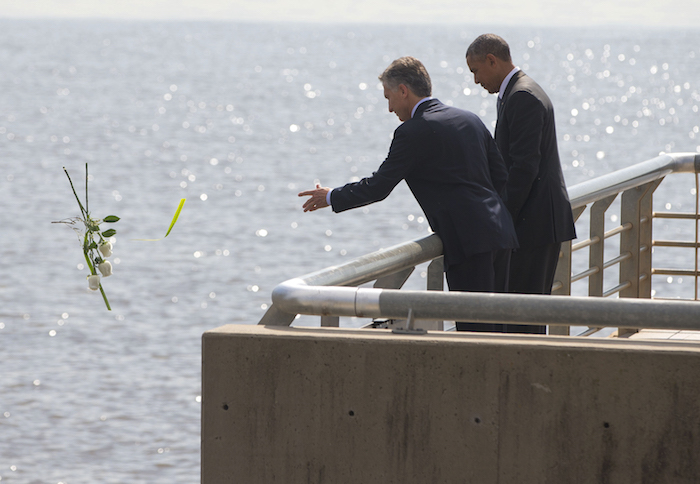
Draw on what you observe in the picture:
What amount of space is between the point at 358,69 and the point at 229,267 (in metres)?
97.4

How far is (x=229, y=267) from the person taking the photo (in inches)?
890

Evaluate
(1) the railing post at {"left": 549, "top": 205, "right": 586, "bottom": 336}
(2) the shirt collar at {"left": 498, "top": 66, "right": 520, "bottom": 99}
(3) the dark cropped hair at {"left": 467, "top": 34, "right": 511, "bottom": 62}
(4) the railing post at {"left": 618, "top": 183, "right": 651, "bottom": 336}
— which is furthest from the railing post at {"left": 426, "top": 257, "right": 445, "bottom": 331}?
(4) the railing post at {"left": 618, "top": 183, "right": 651, "bottom": 336}

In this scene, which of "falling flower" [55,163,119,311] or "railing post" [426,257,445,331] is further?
"railing post" [426,257,445,331]

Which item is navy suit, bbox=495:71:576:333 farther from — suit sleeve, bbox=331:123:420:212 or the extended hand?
the extended hand

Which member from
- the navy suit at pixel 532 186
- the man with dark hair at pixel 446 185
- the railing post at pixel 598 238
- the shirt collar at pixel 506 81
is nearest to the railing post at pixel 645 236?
the railing post at pixel 598 238

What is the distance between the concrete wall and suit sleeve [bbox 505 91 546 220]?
1.70 metres

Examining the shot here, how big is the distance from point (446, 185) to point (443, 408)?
1443 millimetres

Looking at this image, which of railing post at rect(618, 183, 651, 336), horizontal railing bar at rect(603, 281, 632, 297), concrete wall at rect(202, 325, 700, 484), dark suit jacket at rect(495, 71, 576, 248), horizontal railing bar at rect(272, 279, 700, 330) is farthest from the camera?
railing post at rect(618, 183, 651, 336)

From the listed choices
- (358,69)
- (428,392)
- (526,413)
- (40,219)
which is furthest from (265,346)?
(358,69)

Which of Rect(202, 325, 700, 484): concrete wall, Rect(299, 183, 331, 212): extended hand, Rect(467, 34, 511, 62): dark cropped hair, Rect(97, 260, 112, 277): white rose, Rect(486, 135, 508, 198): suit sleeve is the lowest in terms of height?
Rect(202, 325, 700, 484): concrete wall

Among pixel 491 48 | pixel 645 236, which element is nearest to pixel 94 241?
pixel 491 48

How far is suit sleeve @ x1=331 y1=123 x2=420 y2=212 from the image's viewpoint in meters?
4.31

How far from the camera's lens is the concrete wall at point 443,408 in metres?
2.99

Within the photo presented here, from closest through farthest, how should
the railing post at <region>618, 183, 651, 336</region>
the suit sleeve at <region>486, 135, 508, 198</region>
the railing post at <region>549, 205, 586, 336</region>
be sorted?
the suit sleeve at <region>486, 135, 508, 198</region> < the railing post at <region>549, 205, 586, 336</region> < the railing post at <region>618, 183, 651, 336</region>
